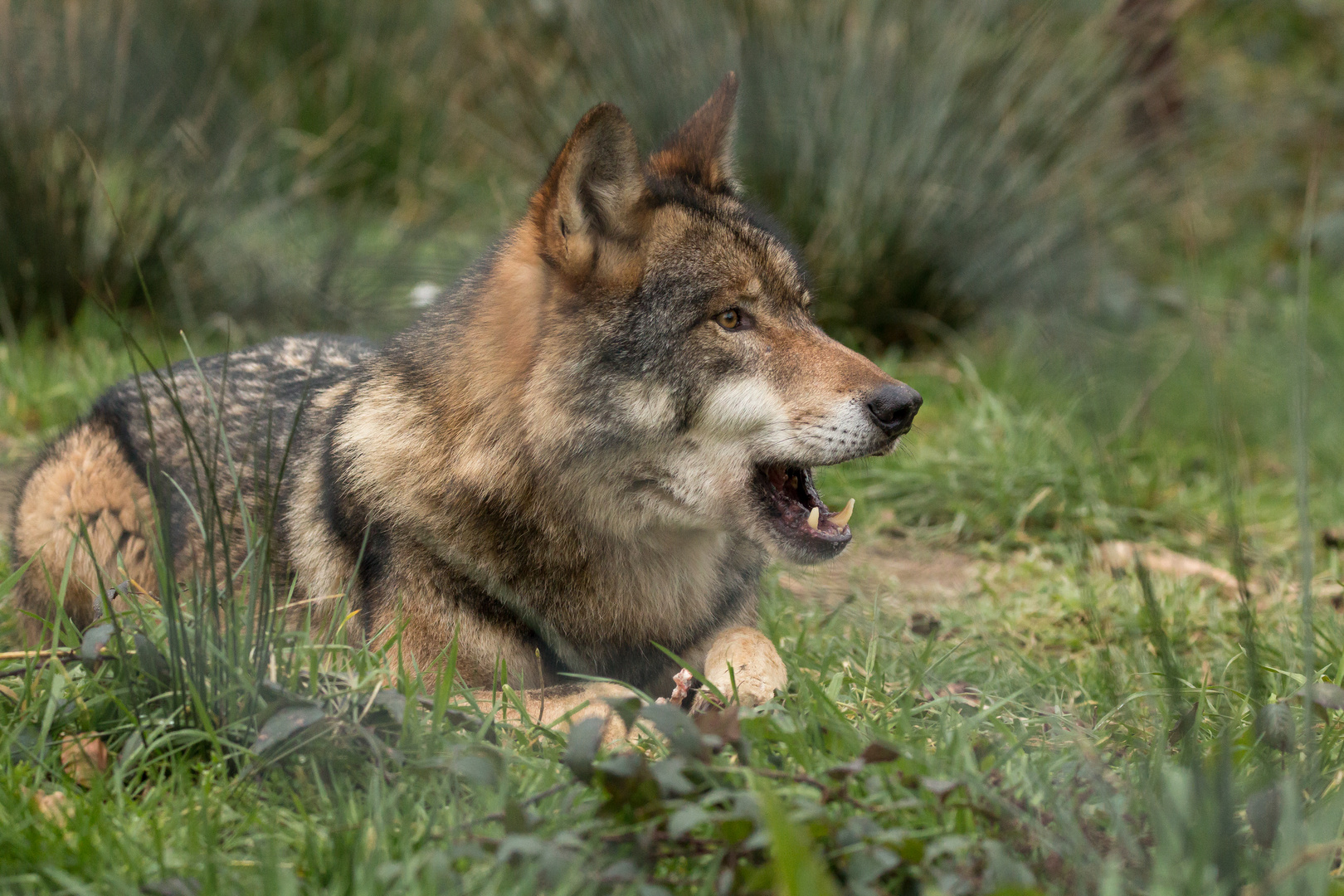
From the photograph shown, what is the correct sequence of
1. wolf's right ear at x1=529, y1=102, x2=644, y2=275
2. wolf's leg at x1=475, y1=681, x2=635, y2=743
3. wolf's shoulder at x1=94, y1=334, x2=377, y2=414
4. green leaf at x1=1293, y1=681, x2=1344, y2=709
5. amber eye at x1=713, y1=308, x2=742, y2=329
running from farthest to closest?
1. wolf's shoulder at x1=94, y1=334, x2=377, y2=414
2. amber eye at x1=713, y1=308, x2=742, y2=329
3. wolf's right ear at x1=529, y1=102, x2=644, y2=275
4. wolf's leg at x1=475, y1=681, x2=635, y2=743
5. green leaf at x1=1293, y1=681, x2=1344, y2=709

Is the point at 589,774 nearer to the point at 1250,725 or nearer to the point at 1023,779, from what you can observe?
the point at 1023,779

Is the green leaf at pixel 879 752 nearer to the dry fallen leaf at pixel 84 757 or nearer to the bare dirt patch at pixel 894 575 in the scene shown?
the dry fallen leaf at pixel 84 757

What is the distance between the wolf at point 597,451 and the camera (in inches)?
120

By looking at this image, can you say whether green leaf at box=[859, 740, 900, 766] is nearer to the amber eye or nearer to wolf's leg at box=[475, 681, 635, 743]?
wolf's leg at box=[475, 681, 635, 743]

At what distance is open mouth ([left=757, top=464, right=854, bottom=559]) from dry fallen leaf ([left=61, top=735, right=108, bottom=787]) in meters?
1.68

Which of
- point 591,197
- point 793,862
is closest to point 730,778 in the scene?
point 793,862

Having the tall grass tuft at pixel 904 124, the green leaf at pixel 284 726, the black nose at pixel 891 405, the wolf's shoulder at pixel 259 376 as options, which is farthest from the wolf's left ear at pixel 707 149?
the tall grass tuft at pixel 904 124

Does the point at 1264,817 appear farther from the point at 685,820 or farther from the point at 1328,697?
the point at 685,820

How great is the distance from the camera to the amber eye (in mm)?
3191

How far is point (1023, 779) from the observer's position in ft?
7.37

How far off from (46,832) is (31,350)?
15.9 feet

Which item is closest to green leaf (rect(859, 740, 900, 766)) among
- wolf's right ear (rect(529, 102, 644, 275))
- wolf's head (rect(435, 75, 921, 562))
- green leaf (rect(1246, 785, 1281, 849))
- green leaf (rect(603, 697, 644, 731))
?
green leaf (rect(603, 697, 644, 731))

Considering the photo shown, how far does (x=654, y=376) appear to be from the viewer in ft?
10.0

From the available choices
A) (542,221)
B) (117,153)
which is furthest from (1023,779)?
(117,153)
